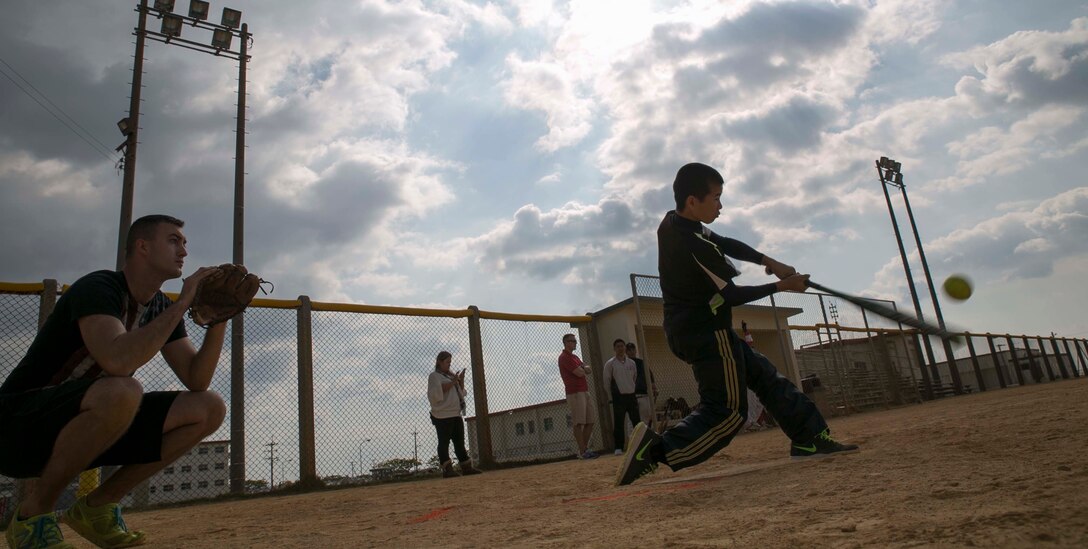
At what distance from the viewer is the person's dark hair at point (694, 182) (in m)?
3.85

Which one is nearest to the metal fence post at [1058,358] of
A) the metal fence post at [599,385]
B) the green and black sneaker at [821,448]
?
the metal fence post at [599,385]

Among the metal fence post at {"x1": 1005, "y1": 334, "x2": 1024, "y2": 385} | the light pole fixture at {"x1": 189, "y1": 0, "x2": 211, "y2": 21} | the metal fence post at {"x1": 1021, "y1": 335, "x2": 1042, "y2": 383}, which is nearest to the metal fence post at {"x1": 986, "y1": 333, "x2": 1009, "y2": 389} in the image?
the metal fence post at {"x1": 1005, "y1": 334, "x2": 1024, "y2": 385}

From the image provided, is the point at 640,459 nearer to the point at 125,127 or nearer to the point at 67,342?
the point at 67,342

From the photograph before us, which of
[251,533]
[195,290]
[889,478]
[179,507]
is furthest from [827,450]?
[179,507]

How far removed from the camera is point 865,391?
15.1 m

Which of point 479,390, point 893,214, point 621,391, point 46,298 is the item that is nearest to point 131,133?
point 46,298

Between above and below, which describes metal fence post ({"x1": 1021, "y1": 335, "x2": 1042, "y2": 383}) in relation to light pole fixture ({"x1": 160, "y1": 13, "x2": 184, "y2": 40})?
below

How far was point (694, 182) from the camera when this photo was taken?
3867mm

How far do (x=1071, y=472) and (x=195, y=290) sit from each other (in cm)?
316

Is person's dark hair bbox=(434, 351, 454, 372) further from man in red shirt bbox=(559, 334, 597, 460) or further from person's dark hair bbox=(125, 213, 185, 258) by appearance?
person's dark hair bbox=(125, 213, 185, 258)

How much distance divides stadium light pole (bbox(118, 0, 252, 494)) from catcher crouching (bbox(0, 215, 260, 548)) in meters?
4.52

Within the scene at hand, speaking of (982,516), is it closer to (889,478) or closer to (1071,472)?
(1071,472)

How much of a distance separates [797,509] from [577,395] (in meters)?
7.21

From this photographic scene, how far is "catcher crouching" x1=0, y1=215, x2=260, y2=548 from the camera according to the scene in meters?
2.28
